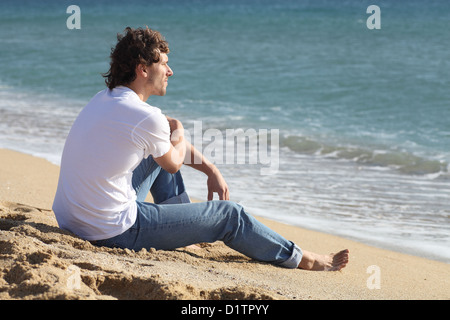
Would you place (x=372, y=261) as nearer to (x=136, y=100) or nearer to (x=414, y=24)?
(x=136, y=100)

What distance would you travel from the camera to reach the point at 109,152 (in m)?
2.73

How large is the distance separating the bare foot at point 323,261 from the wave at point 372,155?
3.02 metres

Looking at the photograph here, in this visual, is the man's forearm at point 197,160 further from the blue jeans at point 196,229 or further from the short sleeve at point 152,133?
the short sleeve at point 152,133

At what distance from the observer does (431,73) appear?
11430 mm

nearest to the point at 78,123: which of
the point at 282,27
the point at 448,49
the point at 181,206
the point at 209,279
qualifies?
the point at 181,206

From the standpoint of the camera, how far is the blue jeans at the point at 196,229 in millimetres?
2932

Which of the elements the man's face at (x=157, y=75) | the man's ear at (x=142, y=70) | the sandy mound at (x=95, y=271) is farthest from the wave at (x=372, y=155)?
the man's ear at (x=142, y=70)

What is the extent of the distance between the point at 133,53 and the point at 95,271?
104cm

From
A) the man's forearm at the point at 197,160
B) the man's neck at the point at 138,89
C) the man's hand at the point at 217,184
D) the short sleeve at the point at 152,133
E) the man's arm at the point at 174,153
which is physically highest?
the man's neck at the point at 138,89

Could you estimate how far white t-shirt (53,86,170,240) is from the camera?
2.71 m

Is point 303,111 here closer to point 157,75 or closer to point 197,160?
point 197,160

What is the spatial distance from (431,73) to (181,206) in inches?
379

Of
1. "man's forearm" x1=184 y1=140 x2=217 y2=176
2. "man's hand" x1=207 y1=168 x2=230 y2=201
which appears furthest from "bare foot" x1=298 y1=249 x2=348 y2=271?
"man's forearm" x1=184 y1=140 x2=217 y2=176

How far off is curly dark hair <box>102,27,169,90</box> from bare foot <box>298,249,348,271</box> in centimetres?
132
